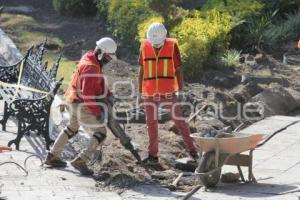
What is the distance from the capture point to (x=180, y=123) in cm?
1186

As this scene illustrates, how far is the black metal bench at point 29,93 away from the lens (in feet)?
39.9

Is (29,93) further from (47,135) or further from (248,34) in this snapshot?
(248,34)

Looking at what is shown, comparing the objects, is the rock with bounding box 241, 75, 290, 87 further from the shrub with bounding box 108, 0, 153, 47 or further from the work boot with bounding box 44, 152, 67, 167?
the work boot with bounding box 44, 152, 67, 167

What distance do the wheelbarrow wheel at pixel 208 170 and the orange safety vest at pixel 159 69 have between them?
158 centimetres

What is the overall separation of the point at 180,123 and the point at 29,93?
3280mm

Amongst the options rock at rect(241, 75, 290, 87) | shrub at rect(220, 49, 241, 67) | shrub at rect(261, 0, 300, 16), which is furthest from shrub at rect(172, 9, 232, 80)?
Answer: shrub at rect(261, 0, 300, 16)

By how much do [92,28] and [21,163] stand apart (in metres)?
9.48

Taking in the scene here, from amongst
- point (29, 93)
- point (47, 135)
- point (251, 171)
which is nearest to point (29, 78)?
point (29, 93)

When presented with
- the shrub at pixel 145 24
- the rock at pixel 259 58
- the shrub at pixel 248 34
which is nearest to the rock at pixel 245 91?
the rock at pixel 259 58

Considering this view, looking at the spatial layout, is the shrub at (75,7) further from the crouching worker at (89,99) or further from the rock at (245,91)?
the crouching worker at (89,99)

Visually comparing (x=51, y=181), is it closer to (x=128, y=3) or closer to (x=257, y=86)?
(x=257, y=86)

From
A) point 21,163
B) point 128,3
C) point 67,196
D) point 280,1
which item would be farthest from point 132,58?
point 67,196

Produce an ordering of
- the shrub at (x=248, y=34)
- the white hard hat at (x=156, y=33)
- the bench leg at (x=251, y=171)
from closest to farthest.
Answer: the bench leg at (x=251, y=171) < the white hard hat at (x=156, y=33) < the shrub at (x=248, y=34)

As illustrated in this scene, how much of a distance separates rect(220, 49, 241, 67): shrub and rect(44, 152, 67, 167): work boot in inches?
240
